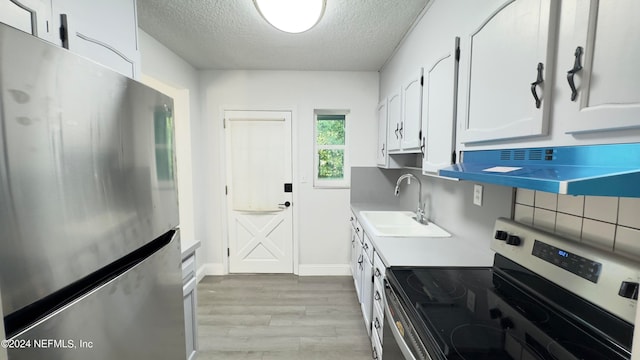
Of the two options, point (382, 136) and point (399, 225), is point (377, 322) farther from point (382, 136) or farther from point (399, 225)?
point (382, 136)

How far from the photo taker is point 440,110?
1451mm

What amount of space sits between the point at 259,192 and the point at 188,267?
5.73ft

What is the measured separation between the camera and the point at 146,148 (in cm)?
91

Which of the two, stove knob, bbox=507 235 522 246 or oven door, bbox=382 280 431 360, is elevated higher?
stove knob, bbox=507 235 522 246

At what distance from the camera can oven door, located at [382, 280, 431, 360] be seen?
885mm

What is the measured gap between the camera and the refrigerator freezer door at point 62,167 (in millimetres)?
495

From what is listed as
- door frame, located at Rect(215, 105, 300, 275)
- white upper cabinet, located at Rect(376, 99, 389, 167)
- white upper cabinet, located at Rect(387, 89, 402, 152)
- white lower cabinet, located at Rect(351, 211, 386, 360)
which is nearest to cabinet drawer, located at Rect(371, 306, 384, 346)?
white lower cabinet, located at Rect(351, 211, 386, 360)

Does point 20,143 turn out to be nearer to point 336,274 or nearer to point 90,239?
point 90,239

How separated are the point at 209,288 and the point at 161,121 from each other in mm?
2495

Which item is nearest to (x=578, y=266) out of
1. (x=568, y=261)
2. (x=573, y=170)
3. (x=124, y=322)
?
(x=568, y=261)

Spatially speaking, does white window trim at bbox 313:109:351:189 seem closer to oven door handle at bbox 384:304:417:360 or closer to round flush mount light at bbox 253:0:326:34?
round flush mount light at bbox 253:0:326:34

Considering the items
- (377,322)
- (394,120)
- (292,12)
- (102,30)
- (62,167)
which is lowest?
(377,322)

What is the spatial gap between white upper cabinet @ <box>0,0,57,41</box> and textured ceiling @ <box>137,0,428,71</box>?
103 cm

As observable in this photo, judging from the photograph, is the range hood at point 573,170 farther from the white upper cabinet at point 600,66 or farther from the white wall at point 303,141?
the white wall at point 303,141
